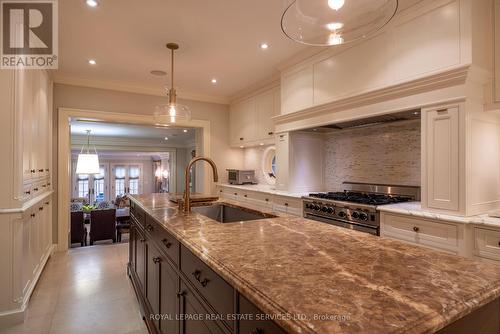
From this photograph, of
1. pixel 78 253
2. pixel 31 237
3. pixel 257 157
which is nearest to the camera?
pixel 31 237

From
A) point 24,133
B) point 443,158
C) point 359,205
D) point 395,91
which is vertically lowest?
point 359,205

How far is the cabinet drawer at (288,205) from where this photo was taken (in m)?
3.31

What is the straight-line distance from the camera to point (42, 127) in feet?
11.0

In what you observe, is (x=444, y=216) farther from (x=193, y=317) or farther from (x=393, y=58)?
(x=193, y=317)

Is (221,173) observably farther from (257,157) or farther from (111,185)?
(111,185)

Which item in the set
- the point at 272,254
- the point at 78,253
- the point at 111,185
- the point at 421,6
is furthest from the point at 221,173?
the point at 111,185

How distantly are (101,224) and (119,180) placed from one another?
325 inches

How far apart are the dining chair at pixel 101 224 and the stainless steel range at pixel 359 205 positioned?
12.9ft

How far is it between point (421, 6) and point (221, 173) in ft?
13.2

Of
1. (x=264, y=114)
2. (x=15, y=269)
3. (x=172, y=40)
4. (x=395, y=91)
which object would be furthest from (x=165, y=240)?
(x=264, y=114)

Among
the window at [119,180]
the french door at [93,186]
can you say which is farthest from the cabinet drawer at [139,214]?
the window at [119,180]

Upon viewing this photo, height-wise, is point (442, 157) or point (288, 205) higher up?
point (442, 157)

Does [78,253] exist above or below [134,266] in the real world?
below

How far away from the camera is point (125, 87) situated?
4520 mm
